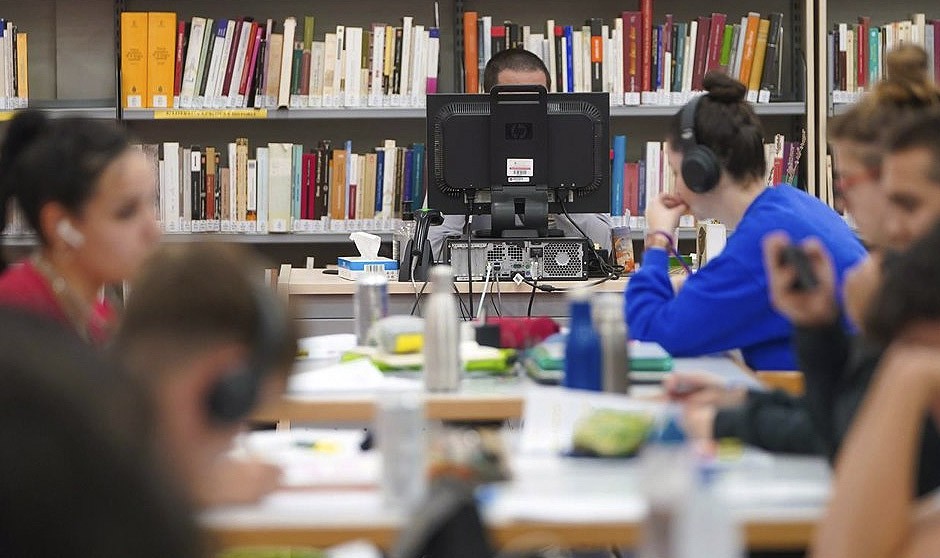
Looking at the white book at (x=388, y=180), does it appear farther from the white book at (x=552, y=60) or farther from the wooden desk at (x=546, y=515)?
the wooden desk at (x=546, y=515)

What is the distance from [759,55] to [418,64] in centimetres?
116

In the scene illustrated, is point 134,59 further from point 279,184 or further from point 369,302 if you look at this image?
point 369,302

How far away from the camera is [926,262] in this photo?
3.94 ft

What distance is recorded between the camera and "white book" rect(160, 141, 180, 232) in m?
4.27

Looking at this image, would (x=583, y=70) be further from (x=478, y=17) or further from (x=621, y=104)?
(x=478, y=17)

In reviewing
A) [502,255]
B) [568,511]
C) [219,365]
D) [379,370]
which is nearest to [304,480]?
[568,511]

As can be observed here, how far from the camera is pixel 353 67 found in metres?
4.27

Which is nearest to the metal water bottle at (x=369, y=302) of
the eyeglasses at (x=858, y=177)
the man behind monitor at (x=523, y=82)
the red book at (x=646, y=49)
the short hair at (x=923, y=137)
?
the eyeglasses at (x=858, y=177)

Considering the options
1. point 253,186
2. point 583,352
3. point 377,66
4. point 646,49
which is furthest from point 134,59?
point 583,352

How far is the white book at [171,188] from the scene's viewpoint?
4273 mm

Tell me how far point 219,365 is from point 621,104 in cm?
342

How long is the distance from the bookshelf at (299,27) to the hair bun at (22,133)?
2.45m

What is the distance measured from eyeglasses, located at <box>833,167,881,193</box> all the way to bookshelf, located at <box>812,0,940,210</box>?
8.07ft

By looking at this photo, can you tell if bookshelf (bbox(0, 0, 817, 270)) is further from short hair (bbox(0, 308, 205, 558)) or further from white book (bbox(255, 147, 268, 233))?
short hair (bbox(0, 308, 205, 558))
